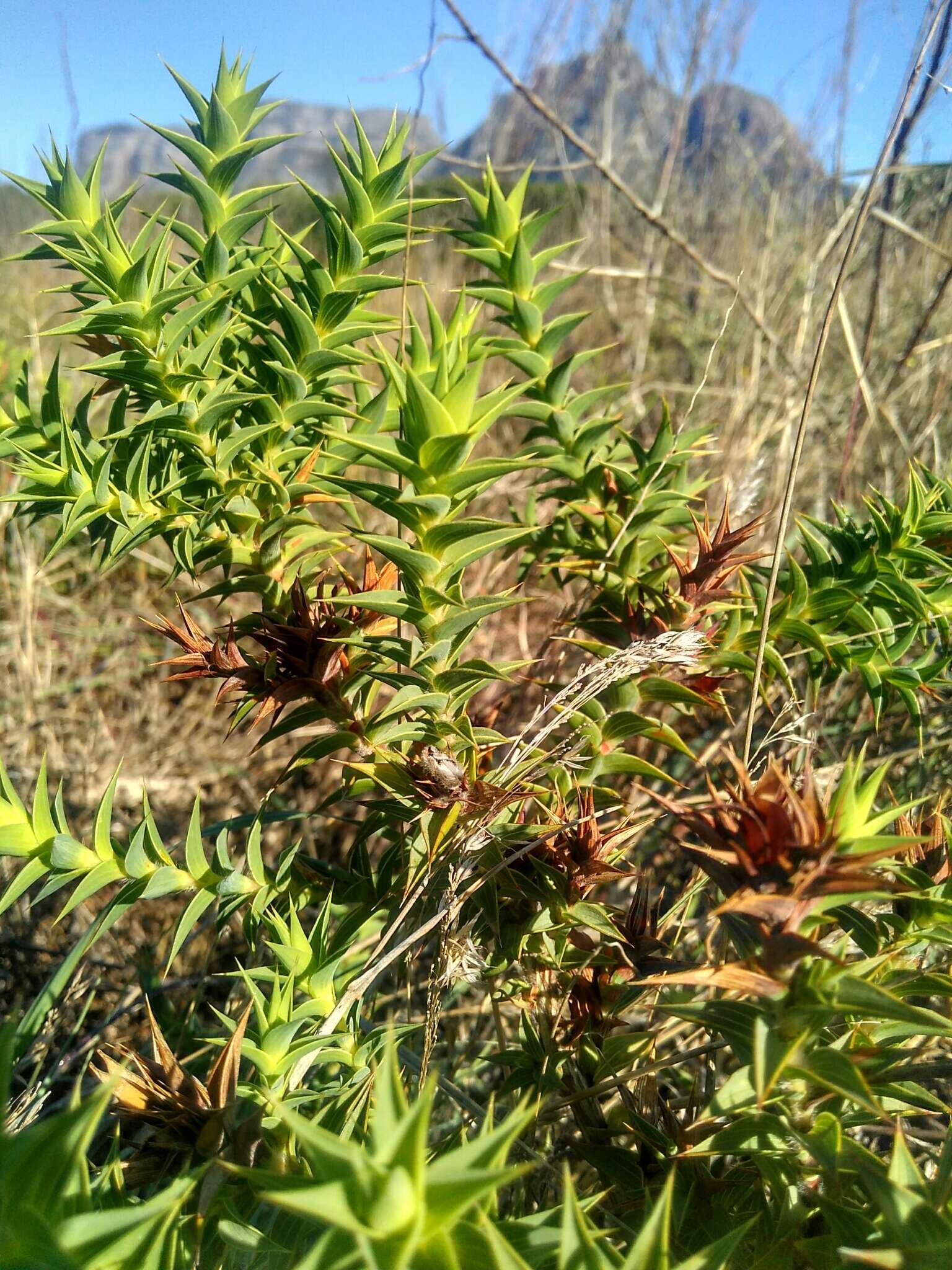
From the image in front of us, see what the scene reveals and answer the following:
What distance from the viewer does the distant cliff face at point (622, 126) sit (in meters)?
3.47

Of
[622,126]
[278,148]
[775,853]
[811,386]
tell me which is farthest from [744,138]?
[775,853]

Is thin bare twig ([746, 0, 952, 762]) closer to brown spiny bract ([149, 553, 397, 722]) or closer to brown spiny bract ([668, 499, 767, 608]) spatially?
brown spiny bract ([668, 499, 767, 608])

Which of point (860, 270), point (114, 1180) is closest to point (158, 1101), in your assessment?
point (114, 1180)

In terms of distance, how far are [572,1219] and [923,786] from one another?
3.48 feet

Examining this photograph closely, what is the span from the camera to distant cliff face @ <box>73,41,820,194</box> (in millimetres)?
3469

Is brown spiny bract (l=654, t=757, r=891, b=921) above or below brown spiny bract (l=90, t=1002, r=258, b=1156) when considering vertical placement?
above

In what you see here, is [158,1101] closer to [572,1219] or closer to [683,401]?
[572,1219]

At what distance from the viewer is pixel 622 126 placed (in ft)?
Answer: 13.6

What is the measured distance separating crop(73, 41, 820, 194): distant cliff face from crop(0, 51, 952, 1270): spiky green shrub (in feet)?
9.10

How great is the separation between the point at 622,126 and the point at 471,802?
4485mm

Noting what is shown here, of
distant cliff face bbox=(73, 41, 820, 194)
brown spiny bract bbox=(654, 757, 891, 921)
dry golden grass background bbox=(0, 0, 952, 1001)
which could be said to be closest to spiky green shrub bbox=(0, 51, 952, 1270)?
brown spiny bract bbox=(654, 757, 891, 921)

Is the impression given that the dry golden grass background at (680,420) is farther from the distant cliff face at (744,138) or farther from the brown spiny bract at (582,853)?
the brown spiny bract at (582,853)

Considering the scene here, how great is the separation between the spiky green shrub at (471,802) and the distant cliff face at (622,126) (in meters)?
2.77

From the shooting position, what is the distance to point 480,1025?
1.25 m
